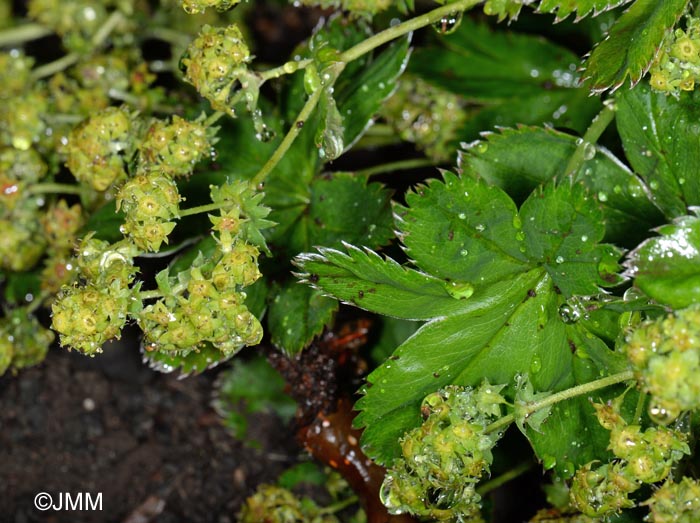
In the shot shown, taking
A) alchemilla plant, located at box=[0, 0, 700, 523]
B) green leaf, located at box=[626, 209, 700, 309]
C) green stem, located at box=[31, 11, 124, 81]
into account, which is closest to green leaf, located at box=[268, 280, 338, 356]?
alchemilla plant, located at box=[0, 0, 700, 523]

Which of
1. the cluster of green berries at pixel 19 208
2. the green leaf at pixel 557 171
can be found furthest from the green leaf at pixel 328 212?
the cluster of green berries at pixel 19 208

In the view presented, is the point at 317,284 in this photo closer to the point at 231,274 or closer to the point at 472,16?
the point at 231,274

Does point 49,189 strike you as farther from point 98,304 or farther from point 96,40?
point 98,304

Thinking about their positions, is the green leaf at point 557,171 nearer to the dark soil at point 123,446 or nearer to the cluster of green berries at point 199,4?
the cluster of green berries at point 199,4

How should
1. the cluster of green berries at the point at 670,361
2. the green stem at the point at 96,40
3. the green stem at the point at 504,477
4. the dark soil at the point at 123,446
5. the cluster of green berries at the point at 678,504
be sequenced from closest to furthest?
the cluster of green berries at the point at 670,361
the cluster of green berries at the point at 678,504
the green stem at the point at 504,477
the dark soil at the point at 123,446
the green stem at the point at 96,40

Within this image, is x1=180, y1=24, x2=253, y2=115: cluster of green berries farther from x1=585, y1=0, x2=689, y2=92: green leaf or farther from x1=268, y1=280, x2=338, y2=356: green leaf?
x1=585, y1=0, x2=689, y2=92: green leaf

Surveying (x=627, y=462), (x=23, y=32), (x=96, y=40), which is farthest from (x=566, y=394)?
(x=23, y=32)
